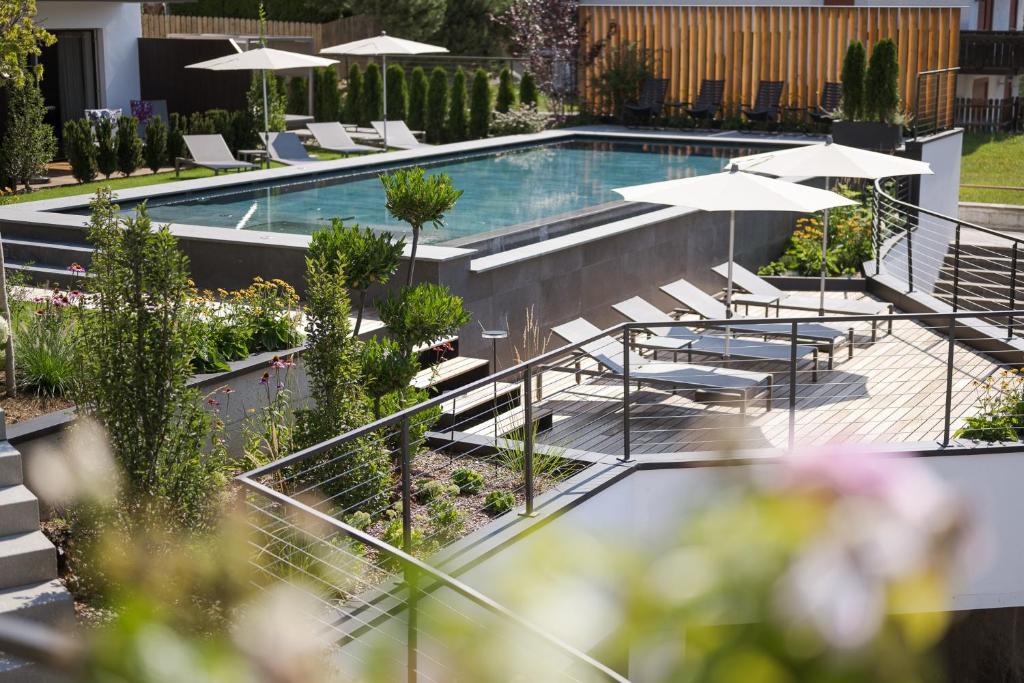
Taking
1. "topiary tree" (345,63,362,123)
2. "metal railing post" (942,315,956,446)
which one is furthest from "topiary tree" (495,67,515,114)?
"metal railing post" (942,315,956,446)

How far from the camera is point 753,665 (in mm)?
702

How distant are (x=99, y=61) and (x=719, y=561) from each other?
2305cm

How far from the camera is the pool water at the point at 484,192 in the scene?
14.2 meters

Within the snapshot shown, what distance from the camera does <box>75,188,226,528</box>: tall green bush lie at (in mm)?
5863

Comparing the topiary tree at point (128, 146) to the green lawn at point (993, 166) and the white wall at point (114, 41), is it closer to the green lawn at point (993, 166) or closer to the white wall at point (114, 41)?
the white wall at point (114, 41)

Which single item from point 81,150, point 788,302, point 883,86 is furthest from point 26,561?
point 883,86

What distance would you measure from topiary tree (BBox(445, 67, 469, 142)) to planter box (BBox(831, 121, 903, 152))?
7.82 meters

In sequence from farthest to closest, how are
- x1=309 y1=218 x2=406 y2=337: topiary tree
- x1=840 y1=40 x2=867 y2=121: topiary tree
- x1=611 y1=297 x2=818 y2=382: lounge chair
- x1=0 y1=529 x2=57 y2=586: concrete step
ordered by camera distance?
x1=840 y1=40 x2=867 y2=121: topiary tree
x1=611 y1=297 x2=818 y2=382: lounge chair
x1=309 y1=218 x2=406 y2=337: topiary tree
x1=0 y1=529 x2=57 y2=586: concrete step

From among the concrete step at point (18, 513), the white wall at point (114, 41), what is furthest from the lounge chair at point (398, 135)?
the concrete step at point (18, 513)

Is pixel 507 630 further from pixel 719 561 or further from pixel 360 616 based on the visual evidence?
pixel 360 616

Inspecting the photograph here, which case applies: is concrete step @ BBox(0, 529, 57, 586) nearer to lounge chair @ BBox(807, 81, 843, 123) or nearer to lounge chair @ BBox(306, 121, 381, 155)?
lounge chair @ BBox(306, 121, 381, 155)

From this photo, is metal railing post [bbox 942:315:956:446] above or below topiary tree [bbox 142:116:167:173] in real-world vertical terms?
below

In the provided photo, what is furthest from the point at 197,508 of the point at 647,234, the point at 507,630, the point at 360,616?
the point at 647,234

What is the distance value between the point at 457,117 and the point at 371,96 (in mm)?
2100
